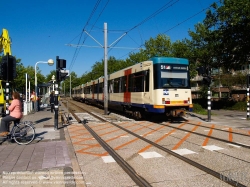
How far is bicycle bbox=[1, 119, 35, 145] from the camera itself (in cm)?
781

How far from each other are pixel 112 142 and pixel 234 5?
1656 centimetres

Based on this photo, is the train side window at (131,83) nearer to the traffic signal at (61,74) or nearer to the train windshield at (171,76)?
the train windshield at (171,76)

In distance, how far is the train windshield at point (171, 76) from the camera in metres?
12.1

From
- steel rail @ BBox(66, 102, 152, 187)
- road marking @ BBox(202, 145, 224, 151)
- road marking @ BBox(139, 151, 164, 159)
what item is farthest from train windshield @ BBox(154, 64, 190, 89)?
road marking @ BBox(139, 151, 164, 159)

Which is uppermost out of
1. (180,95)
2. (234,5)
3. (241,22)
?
(234,5)

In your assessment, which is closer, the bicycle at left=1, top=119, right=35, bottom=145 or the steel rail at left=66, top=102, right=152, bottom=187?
the steel rail at left=66, top=102, right=152, bottom=187

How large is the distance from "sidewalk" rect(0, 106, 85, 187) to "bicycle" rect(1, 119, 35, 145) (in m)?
0.17

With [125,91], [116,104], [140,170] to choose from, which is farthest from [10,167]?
[116,104]

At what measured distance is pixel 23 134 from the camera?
7875 mm

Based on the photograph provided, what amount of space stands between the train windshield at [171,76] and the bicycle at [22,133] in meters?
6.28

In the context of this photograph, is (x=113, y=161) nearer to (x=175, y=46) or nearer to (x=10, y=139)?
(x=10, y=139)

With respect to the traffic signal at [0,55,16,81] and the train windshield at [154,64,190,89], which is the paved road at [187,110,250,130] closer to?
the train windshield at [154,64,190,89]

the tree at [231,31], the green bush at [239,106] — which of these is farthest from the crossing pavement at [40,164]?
the green bush at [239,106]

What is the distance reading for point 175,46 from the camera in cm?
3228
